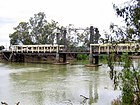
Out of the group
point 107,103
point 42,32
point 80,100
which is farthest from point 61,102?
point 42,32

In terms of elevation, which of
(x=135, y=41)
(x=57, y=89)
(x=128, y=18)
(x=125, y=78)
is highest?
(x=128, y=18)

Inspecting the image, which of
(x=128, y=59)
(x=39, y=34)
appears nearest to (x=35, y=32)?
(x=39, y=34)

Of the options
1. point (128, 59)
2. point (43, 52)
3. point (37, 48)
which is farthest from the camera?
point (37, 48)

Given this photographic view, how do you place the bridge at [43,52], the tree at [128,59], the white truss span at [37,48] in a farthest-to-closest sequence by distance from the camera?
1. the white truss span at [37,48]
2. the bridge at [43,52]
3. the tree at [128,59]

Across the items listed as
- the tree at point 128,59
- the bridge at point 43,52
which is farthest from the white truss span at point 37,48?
the tree at point 128,59

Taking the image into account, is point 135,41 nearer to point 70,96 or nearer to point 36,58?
point 70,96

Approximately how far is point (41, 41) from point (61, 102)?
61549 millimetres

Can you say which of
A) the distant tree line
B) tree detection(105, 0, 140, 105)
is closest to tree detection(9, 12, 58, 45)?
the distant tree line

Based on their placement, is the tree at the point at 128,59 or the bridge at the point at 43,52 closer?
the tree at the point at 128,59

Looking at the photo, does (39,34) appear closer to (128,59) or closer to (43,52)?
(43,52)

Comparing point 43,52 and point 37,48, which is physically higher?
point 37,48

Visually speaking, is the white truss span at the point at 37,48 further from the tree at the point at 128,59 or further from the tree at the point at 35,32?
the tree at the point at 128,59

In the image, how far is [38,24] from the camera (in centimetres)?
8050

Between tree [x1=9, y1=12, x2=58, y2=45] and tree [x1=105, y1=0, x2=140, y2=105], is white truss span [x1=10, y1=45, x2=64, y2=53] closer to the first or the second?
tree [x1=9, y1=12, x2=58, y2=45]
